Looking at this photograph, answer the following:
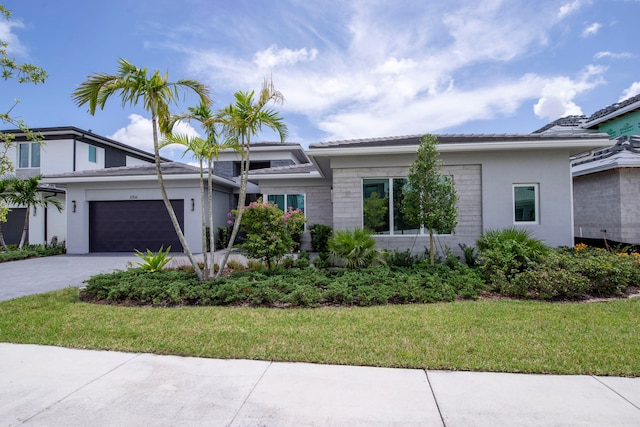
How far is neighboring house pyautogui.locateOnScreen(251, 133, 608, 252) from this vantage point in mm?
9867

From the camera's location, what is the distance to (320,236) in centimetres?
1386

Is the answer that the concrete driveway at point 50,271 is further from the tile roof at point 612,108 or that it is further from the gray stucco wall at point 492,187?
the tile roof at point 612,108

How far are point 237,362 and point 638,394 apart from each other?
409 cm

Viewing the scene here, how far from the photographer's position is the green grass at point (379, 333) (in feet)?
13.0

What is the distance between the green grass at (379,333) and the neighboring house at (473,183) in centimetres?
391

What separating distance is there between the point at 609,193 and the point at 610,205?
400 mm

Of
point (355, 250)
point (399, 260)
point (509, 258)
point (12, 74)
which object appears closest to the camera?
point (12, 74)

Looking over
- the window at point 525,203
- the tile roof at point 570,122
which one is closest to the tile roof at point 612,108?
the tile roof at point 570,122

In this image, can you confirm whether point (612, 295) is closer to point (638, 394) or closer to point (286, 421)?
point (638, 394)

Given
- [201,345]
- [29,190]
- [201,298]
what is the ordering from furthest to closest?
[29,190] → [201,298] → [201,345]

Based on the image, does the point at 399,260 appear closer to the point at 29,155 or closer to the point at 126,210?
the point at 126,210

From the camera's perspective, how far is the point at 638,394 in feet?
10.7

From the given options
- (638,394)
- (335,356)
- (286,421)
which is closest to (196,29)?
(335,356)

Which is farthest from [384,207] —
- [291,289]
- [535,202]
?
[291,289]
